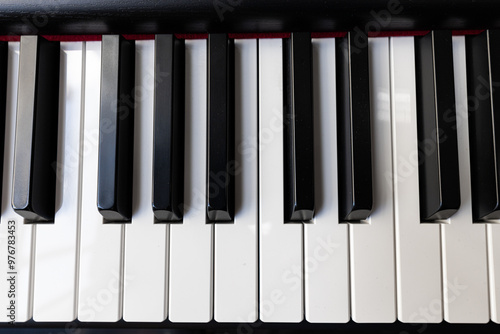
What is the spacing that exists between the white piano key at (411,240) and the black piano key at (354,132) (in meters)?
0.07

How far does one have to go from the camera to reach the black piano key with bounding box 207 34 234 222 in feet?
2.28

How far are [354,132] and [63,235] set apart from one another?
49cm

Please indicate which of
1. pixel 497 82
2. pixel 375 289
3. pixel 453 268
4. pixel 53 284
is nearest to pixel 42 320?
pixel 53 284

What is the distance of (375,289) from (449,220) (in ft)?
0.53

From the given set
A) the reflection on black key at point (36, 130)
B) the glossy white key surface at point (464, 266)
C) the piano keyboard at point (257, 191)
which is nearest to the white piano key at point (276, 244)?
the piano keyboard at point (257, 191)

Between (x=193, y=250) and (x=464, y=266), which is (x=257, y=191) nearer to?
(x=193, y=250)

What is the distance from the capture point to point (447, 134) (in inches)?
27.3

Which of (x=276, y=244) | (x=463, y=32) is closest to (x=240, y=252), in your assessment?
(x=276, y=244)

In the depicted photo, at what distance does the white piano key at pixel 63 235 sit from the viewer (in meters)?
0.74

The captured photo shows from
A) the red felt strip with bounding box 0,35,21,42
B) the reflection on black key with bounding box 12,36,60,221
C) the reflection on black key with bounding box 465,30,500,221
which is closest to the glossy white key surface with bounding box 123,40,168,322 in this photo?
the reflection on black key with bounding box 12,36,60,221

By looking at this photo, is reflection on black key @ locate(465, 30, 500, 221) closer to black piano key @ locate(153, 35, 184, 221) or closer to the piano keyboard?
the piano keyboard

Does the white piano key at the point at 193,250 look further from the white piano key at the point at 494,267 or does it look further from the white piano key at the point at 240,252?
the white piano key at the point at 494,267

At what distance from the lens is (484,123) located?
72 cm

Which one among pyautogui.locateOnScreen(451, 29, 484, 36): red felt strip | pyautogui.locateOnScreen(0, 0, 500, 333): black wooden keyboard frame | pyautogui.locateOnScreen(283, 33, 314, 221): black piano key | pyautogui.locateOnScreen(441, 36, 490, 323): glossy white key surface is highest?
pyautogui.locateOnScreen(0, 0, 500, 333): black wooden keyboard frame
